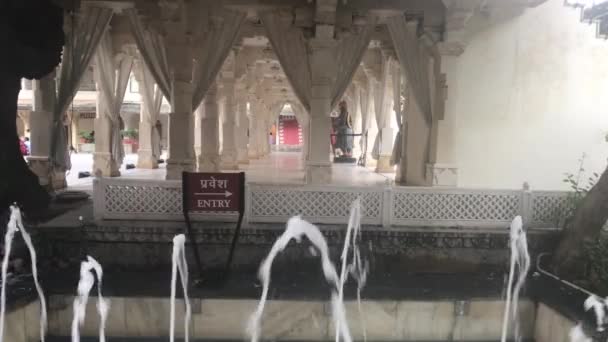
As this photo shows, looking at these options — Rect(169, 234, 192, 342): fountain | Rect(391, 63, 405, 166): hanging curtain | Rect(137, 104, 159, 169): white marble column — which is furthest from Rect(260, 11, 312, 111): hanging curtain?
Rect(137, 104, 159, 169): white marble column

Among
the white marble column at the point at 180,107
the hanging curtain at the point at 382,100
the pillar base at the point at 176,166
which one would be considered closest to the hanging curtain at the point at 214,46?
the white marble column at the point at 180,107

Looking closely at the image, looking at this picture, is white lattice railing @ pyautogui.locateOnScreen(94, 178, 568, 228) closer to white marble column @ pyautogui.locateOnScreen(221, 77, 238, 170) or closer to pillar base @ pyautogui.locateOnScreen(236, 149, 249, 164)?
white marble column @ pyautogui.locateOnScreen(221, 77, 238, 170)

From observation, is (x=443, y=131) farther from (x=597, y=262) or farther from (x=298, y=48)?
(x=597, y=262)

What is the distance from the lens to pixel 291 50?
700 cm

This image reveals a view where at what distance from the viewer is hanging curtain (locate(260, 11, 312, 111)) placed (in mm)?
6961

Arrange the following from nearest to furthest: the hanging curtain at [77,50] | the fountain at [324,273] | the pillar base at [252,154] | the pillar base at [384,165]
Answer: the fountain at [324,273] < the hanging curtain at [77,50] < the pillar base at [384,165] < the pillar base at [252,154]

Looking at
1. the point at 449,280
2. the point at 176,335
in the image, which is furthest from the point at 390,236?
the point at 176,335

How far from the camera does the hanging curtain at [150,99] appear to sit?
10.6 meters

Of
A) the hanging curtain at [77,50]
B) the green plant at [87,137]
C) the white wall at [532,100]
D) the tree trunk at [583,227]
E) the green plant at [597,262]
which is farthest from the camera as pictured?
the green plant at [87,137]

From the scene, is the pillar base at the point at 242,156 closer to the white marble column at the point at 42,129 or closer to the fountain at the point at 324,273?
the white marble column at the point at 42,129

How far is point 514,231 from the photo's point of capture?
15.7 feet

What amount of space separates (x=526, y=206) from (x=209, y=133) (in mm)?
6643

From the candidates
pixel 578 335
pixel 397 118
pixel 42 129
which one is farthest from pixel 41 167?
pixel 578 335

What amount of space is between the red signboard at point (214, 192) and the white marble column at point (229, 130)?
6848mm
